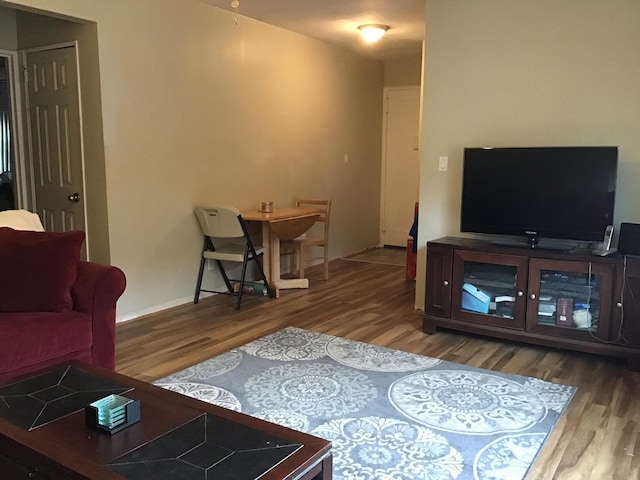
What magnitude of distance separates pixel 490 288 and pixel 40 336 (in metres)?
2.60

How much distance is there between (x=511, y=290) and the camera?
354 centimetres

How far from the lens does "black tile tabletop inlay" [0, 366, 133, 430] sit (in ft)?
5.41

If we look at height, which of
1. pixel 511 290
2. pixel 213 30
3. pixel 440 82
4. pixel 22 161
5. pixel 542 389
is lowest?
pixel 542 389

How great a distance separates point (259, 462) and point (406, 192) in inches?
231

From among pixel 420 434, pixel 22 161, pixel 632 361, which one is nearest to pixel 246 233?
pixel 22 161

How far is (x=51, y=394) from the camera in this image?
1798 mm

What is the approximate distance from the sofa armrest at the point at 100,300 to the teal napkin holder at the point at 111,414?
1130 millimetres

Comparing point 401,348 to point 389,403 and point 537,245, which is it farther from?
point 537,245

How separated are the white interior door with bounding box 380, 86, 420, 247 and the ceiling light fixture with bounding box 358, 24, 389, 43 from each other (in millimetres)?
1656

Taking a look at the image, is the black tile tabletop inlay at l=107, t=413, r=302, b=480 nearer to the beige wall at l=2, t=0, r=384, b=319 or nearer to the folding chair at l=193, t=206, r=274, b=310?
the beige wall at l=2, t=0, r=384, b=319

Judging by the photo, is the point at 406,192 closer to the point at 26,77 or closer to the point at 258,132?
the point at 258,132

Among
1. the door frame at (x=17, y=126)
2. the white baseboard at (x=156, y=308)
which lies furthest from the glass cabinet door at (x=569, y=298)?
the door frame at (x=17, y=126)

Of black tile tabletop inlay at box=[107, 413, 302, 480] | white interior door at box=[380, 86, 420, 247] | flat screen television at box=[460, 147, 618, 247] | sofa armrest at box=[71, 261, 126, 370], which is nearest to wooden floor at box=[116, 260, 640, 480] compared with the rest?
sofa armrest at box=[71, 261, 126, 370]

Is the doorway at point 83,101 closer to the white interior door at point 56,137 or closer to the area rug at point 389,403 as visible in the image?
the white interior door at point 56,137
